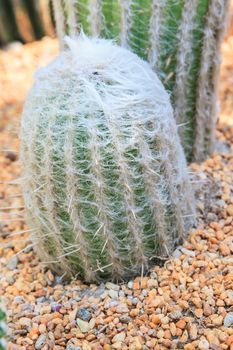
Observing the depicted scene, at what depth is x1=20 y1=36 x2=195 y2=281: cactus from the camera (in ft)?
5.16

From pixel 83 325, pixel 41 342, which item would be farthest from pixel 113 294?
pixel 41 342

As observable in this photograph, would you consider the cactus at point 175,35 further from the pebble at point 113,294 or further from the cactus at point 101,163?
the pebble at point 113,294

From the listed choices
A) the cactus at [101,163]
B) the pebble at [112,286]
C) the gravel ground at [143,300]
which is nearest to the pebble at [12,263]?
the gravel ground at [143,300]

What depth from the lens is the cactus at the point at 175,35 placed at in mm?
1936

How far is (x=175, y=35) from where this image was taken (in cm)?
199

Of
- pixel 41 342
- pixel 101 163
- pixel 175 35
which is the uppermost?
pixel 175 35

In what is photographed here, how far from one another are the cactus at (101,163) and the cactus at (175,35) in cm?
26

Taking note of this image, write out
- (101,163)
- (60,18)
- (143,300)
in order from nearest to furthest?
(101,163)
(143,300)
(60,18)

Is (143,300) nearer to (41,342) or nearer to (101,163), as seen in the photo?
(41,342)

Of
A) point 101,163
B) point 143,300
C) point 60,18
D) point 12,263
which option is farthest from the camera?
point 60,18

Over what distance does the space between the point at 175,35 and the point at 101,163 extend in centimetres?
65

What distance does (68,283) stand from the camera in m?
1.83

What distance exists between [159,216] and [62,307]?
0.38m

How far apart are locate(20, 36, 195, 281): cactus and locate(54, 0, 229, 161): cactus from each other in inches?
10.1
